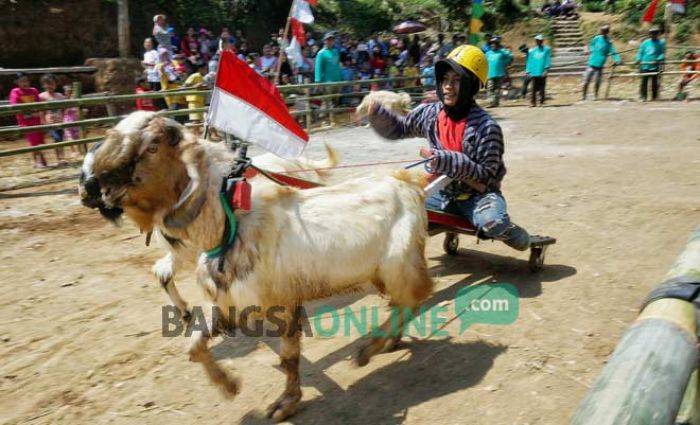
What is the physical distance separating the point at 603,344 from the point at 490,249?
6.65 feet

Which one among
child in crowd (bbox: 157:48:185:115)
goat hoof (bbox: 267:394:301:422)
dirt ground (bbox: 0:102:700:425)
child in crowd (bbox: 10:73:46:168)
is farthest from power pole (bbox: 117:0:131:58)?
goat hoof (bbox: 267:394:301:422)

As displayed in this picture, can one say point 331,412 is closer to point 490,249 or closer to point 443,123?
point 443,123

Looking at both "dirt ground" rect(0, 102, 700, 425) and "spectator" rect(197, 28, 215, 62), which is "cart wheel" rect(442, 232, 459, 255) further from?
"spectator" rect(197, 28, 215, 62)

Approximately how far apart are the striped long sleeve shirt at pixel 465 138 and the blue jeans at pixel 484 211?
0.16m

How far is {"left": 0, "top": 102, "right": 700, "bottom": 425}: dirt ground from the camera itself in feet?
10.8

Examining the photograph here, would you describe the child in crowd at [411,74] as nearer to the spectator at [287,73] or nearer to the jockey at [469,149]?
the spectator at [287,73]

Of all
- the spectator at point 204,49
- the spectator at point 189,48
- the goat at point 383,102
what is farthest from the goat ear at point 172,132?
the spectator at point 204,49

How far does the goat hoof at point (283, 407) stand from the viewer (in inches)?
125

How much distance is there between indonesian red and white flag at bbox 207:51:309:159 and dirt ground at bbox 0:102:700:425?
1.42 m

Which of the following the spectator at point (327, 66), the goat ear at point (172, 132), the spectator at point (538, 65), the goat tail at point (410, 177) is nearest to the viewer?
the goat ear at point (172, 132)

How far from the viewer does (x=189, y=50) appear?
17.3 meters

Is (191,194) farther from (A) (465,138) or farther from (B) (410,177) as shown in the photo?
(A) (465,138)

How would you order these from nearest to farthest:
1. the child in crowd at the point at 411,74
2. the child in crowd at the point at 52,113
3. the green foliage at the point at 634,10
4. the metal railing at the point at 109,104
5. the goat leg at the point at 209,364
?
the goat leg at the point at 209,364
the metal railing at the point at 109,104
the child in crowd at the point at 52,113
the child in crowd at the point at 411,74
the green foliage at the point at 634,10

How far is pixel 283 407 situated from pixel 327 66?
1288 cm
